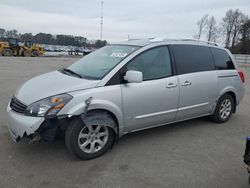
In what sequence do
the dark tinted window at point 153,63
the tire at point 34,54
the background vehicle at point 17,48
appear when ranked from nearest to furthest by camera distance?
the dark tinted window at point 153,63 < the background vehicle at point 17,48 < the tire at point 34,54

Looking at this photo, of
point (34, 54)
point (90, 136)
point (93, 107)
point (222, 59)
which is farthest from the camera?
point (34, 54)

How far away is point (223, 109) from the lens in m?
4.79

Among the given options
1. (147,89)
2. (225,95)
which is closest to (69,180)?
(147,89)

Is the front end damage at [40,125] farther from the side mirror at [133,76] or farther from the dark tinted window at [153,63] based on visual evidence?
the dark tinted window at [153,63]

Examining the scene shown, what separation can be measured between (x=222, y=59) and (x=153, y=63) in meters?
1.87

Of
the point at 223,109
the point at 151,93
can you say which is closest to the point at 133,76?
the point at 151,93

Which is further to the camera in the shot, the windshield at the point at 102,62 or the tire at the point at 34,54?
the tire at the point at 34,54

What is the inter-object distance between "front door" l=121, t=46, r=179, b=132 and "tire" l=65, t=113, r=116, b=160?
1.14 ft

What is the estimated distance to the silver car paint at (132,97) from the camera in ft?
9.73

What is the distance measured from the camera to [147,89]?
11.5 feet

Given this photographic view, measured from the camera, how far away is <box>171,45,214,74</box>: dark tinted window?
156 inches

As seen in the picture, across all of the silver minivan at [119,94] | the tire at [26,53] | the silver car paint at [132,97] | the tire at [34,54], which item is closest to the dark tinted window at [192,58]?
the silver minivan at [119,94]

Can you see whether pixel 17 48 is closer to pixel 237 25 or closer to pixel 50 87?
pixel 50 87

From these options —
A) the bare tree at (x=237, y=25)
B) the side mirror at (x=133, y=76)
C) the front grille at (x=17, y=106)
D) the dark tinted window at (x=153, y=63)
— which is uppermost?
the bare tree at (x=237, y=25)
